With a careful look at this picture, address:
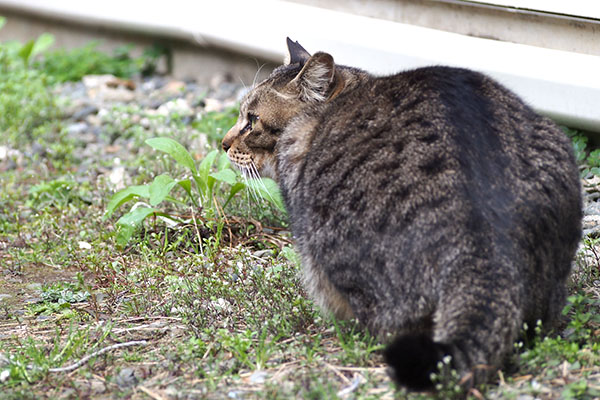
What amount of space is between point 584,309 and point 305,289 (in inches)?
47.0

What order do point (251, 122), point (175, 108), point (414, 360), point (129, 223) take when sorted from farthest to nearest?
point (175, 108), point (129, 223), point (251, 122), point (414, 360)

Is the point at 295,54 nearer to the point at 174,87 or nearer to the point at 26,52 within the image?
the point at 174,87

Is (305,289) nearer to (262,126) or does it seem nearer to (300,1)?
(262,126)

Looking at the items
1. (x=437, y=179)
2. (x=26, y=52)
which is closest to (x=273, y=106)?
(x=437, y=179)

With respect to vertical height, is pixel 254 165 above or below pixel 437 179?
below

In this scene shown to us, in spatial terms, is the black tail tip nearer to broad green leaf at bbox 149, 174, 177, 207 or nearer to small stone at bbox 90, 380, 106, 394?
small stone at bbox 90, 380, 106, 394

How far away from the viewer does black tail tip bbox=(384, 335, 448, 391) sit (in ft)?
7.72

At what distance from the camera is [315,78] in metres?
3.55

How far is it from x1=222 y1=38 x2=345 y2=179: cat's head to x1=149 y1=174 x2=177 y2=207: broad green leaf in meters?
0.40

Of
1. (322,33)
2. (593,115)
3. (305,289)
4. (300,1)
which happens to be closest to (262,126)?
(305,289)

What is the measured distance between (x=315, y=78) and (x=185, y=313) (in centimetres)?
121

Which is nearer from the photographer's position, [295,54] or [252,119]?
[252,119]

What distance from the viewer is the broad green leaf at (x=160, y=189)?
401cm

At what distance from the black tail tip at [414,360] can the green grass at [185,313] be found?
0.27ft
